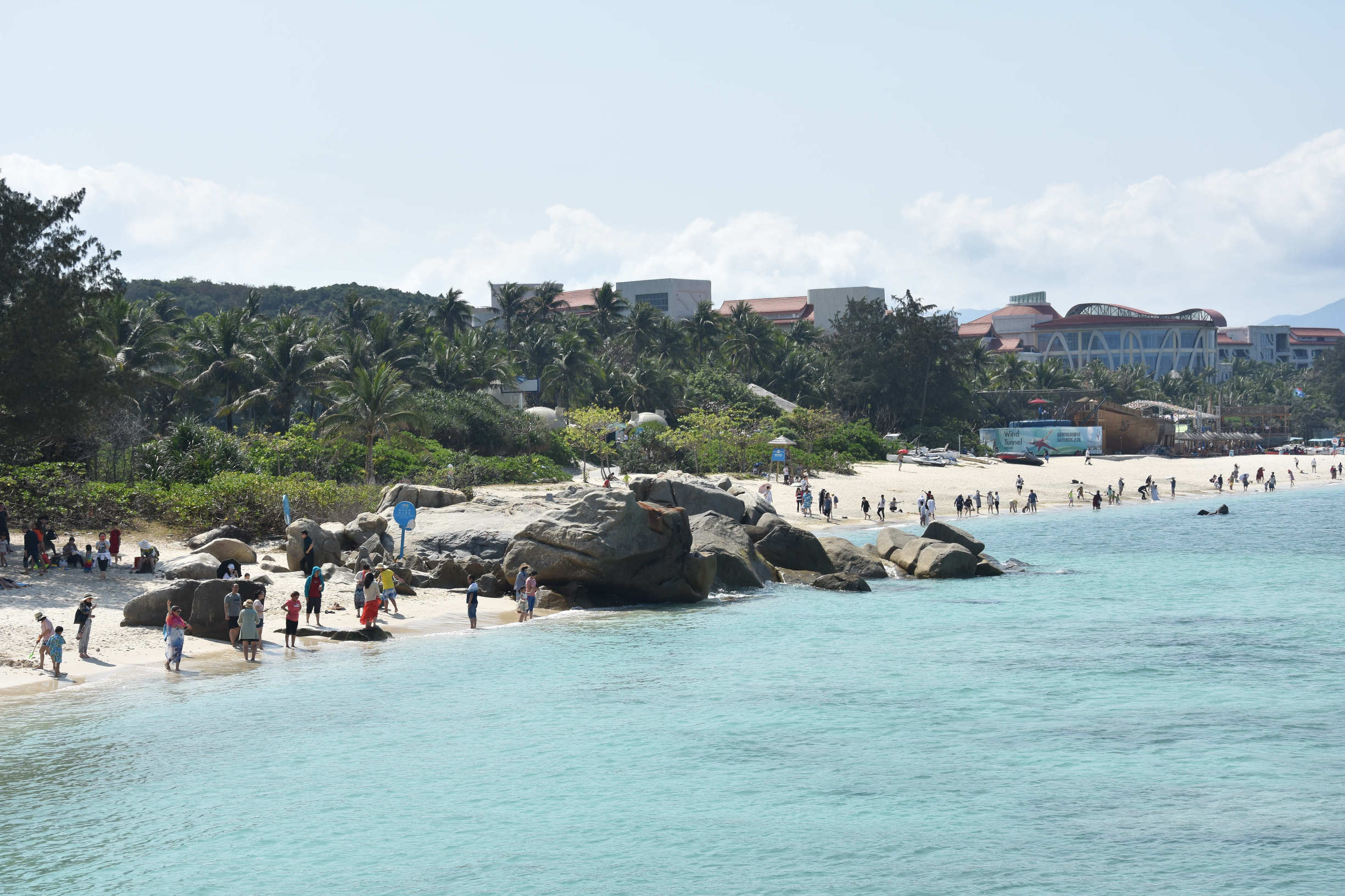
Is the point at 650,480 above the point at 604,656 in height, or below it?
above

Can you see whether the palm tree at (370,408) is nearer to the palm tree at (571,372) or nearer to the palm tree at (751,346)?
the palm tree at (571,372)

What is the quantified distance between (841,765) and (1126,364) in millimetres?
168994

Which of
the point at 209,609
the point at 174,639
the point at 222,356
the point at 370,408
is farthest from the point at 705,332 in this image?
the point at 174,639

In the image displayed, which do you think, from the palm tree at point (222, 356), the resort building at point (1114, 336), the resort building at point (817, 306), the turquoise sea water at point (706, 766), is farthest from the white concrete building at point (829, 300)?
the turquoise sea water at point (706, 766)

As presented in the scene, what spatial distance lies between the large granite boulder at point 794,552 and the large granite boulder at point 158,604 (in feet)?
62.0

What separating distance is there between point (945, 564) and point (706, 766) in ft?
73.9

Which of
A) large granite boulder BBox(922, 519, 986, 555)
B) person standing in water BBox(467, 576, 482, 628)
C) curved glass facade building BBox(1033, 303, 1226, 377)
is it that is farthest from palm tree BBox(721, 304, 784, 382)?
curved glass facade building BBox(1033, 303, 1226, 377)

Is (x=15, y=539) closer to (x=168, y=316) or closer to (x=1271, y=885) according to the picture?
(x=1271, y=885)

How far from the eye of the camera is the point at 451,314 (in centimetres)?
9206

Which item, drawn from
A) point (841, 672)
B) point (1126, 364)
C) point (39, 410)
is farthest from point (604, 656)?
point (1126, 364)

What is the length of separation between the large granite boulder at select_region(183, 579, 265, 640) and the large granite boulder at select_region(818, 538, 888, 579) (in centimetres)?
1992

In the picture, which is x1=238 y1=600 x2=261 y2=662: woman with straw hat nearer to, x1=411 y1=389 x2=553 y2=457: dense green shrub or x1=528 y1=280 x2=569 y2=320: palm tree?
x1=411 y1=389 x2=553 y2=457: dense green shrub

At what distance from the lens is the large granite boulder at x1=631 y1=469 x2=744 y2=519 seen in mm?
38812

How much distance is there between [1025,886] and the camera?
13.1 metres
